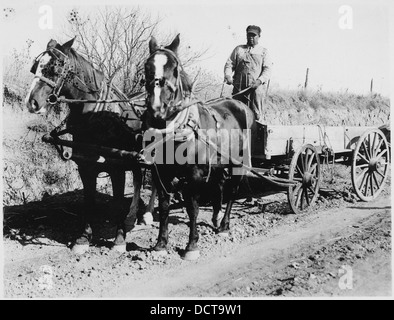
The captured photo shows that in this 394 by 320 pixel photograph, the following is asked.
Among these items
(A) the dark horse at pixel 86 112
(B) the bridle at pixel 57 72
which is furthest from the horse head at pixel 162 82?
(B) the bridle at pixel 57 72

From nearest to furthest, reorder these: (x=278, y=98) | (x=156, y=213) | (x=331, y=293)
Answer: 1. (x=331, y=293)
2. (x=156, y=213)
3. (x=278, y=98)

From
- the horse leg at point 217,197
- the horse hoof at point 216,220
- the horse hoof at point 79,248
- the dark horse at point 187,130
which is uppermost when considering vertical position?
the dark horse at point 187,130

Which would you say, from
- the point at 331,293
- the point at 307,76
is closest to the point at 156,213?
the point at 331,293

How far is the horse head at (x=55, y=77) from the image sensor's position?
547cm

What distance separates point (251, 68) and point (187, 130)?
2.45m

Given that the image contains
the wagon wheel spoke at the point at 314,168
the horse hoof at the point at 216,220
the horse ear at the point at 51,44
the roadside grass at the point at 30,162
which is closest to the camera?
the horse ear at the point at 51,44

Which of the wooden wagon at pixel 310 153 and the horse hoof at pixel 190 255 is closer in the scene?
the horse hoof at pixel 190 255

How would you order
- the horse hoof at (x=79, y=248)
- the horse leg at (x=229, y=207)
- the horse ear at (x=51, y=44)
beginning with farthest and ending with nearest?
the horse leg at (x=229, y=207) → the horse hoof at (x=79, y=248) → the horse ear at (x=51, y=44)

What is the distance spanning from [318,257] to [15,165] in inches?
243

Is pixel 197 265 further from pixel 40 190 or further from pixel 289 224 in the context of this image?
pixel 40 190

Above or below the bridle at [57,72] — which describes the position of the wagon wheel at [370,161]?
below

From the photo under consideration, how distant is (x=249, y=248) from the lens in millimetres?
6336

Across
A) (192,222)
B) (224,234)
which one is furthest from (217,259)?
(224,234)

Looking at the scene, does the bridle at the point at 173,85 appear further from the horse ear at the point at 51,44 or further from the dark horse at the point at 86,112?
the horse ear at the point at 51,44
